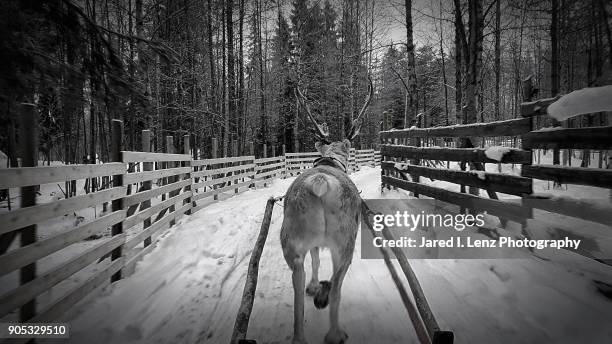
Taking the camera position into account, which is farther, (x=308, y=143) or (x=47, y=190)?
(x=308, y=143)

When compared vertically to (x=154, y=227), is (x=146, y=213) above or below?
above

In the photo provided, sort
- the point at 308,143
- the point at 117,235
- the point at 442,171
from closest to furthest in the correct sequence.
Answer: the point at 117,235
the point at 442,171
the point at 308,143

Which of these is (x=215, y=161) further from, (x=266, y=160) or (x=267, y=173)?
(x=266, y=160)

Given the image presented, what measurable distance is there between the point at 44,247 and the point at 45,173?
0.67 metres

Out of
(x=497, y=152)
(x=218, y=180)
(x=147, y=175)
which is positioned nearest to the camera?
(x=497, y=152)

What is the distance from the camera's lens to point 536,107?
3240 millimetres

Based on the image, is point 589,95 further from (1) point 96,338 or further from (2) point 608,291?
(1) point 96,338

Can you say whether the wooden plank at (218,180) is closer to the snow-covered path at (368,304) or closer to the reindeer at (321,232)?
the snow-covered path at (368,304)

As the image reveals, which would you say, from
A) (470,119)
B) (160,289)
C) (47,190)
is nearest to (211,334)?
(160,289)

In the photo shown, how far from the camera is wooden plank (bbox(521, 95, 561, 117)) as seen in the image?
3.10 m

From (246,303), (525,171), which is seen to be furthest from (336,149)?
(246,303)

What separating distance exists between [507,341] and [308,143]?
78.6 feet

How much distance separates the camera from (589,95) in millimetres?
2576

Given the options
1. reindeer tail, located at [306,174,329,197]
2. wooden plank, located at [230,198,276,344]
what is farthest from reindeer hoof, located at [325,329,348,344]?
reindeer tail, located at [306,174,329,197]
